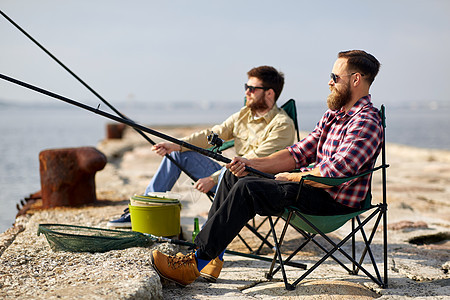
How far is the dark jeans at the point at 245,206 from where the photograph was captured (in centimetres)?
260

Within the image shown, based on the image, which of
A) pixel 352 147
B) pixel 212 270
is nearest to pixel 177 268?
pixel 212 270

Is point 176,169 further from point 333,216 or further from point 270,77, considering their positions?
point 333,216

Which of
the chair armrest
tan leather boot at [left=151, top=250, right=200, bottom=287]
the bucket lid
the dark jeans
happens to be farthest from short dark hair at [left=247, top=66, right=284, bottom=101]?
tan leather boot at [left=151, top=250, right=200, bottom=287]

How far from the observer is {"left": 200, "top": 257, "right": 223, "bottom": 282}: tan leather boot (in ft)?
9.41

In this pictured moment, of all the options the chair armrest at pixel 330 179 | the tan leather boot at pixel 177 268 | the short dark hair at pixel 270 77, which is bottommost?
the tan leather boot at pixel 177 268

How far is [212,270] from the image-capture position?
287cm

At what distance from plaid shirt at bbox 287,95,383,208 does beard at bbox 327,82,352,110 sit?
0.05 meters

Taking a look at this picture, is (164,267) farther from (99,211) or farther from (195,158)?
(99,211)

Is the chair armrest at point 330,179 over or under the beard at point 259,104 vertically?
under

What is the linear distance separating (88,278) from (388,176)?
18.6ft

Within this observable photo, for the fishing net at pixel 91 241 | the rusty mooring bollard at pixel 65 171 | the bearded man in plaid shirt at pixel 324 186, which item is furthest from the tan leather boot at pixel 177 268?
the rusty mooring bollard at pixel 65 171

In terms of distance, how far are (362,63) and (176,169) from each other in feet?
4.93

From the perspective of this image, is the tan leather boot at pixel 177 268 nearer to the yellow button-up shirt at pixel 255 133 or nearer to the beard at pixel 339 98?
the yellow button-up shirt at pixel 255 133

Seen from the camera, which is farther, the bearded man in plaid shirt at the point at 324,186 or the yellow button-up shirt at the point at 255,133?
the yellow button-up shirt at the point at 255,133
